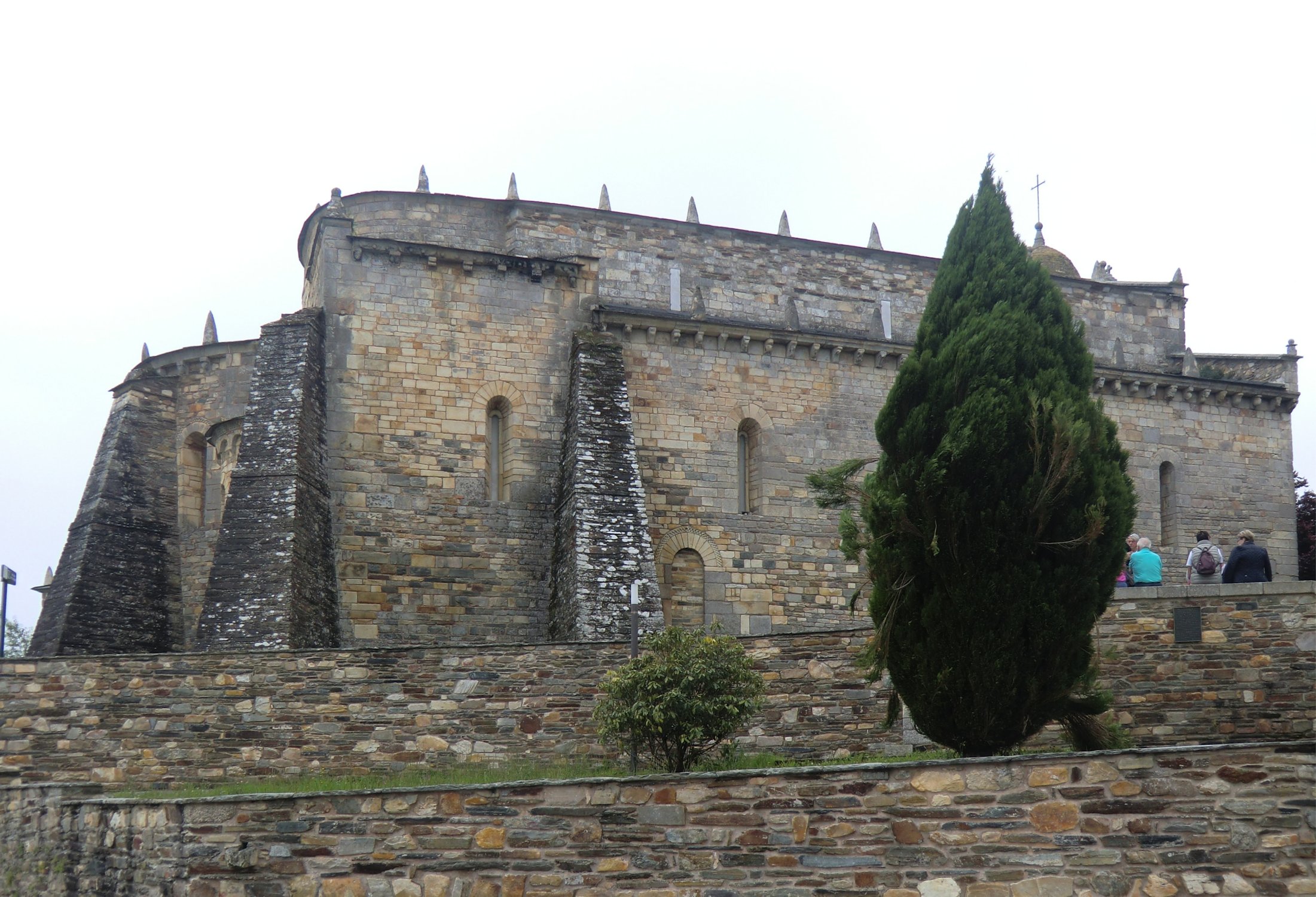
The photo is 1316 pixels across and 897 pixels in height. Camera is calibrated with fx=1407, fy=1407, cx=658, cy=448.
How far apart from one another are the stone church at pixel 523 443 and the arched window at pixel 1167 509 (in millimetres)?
57

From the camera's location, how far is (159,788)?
16562 millimetres

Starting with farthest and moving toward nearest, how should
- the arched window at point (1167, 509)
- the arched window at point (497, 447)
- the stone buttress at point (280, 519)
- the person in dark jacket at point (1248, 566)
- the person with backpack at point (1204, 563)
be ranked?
the arched window at point (1167, 509)
the arched window at point (497, 447)
the stone buttress at point (280, 519)
the person with backpack at point (1204, 563)
the person in dark jacket at point (1248, 566)

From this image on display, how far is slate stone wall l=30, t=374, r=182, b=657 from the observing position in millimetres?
24234

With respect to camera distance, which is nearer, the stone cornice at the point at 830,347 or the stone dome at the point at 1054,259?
the stone cornice at the point at 830,347

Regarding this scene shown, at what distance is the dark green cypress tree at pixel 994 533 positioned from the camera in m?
12.3

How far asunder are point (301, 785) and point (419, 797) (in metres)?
4.30

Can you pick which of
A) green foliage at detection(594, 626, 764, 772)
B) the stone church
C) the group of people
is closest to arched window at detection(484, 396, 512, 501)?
the stone church

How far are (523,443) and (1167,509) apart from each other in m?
13.6

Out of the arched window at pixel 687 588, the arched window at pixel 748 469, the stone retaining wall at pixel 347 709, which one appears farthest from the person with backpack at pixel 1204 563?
the arched window at pixel 748 469

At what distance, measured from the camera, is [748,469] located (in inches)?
1002

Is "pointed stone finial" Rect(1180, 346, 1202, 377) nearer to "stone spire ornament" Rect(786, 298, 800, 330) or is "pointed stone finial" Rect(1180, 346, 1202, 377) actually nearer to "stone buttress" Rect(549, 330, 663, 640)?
"stone spire ornament" Rect(786, 298, 800, 330)

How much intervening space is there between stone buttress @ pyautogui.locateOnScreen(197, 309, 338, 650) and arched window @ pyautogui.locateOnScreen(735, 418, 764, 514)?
7330mm

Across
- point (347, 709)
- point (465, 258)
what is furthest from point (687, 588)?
point (347, 709)

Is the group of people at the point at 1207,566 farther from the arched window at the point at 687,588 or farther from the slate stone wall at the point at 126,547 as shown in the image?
the slate stone wall at the point at 126,547
